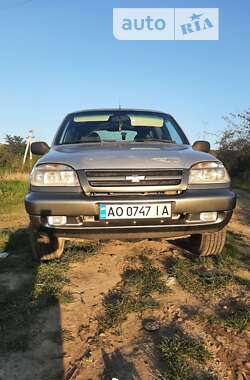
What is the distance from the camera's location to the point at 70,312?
3.11 meters

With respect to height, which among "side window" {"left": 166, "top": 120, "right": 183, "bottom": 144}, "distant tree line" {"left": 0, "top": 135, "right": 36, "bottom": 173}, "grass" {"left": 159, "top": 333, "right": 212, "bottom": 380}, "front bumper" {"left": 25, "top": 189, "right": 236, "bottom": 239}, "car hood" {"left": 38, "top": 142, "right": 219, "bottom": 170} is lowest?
"distant tree line" {"left": 0, "top": 135, "right": 36, "bottom": 173}

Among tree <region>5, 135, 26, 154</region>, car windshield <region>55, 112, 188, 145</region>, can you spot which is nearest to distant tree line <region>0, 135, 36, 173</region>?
tree <region>5, 135, 26, 154</region>

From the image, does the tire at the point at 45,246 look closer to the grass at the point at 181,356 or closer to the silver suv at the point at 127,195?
the silver suv at the point at 127,195

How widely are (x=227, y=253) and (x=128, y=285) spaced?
4.94 ft

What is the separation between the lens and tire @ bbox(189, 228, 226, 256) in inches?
164

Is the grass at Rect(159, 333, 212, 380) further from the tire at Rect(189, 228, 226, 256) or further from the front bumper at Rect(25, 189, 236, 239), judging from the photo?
the tire at Rect(189, 228, 226, 256)

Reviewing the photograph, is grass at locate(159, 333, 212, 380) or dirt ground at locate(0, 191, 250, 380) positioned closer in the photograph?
grass at locate(159, 333, 212, 380)

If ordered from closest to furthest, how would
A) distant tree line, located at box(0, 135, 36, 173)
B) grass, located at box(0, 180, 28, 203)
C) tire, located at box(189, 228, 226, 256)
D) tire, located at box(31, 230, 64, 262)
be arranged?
1. tire, located at box(31, 230, 64, 262)
2. tire, located at box(189, 228, 226, 256)
3. grass, located at box(0, 180, 28, 203)
4. distant tree line, located at box(0, 135, 36, 173)

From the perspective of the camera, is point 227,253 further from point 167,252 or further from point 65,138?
point 65,138

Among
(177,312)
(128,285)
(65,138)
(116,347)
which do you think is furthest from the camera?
(65,138)

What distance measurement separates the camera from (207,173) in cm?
378

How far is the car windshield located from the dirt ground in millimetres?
1503

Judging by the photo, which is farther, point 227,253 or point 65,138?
point 65,138

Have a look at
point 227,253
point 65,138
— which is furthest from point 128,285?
point 65,138
